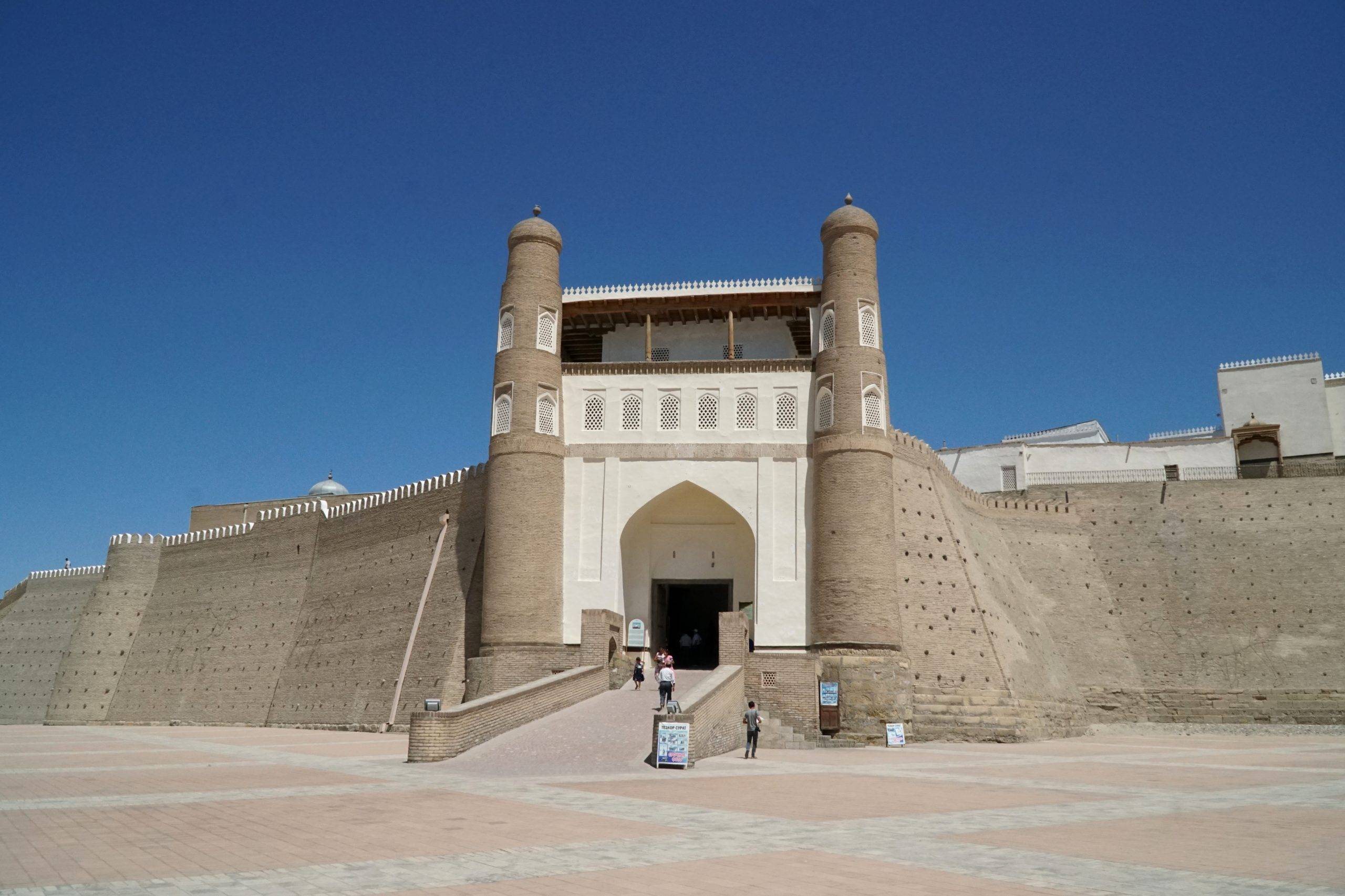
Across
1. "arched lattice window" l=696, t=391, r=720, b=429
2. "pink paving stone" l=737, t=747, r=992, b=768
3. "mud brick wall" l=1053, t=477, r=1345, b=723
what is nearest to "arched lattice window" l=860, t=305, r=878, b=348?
"arched lattice window" l=696, t=391, r=720, b=429

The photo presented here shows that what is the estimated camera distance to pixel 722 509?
2531 cm

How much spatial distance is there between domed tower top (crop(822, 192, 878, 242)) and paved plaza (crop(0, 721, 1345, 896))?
12252 mm

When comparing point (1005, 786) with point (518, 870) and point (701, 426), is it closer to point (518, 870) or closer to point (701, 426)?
point (518, 870)

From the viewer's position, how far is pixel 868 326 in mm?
23969

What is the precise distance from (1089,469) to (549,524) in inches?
946

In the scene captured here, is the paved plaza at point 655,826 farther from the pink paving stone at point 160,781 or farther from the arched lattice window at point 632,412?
the arched lattice window at point 632,412

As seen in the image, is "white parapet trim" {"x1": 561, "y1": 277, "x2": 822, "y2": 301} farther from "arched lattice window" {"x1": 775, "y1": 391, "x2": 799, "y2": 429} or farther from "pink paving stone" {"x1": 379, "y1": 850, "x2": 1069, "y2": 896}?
"pink paving stone" {"x1": 379, "y1": 850, "x2": 1069, "y2": 896}

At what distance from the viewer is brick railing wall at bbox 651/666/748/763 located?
1519cm

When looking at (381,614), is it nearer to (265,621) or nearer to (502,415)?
(265,621)

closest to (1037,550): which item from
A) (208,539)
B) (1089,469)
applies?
(1089,469)

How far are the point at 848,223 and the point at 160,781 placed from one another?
57.5 feet

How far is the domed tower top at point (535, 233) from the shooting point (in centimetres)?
2478

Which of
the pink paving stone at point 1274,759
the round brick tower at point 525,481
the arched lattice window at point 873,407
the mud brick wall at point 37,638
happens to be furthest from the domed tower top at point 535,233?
the mud brick wall at point 37,638

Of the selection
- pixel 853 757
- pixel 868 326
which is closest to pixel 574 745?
pixel 853 757
